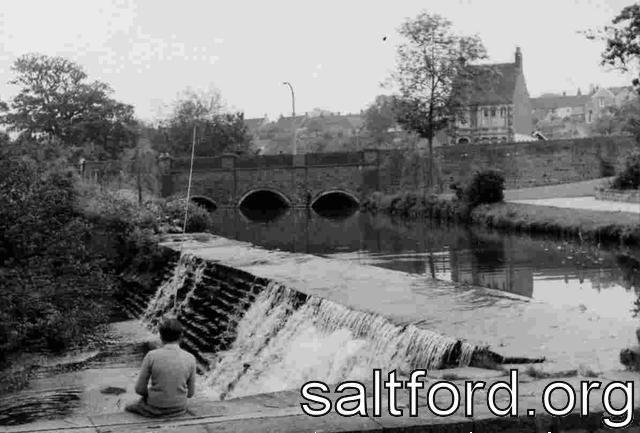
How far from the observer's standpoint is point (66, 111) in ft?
227

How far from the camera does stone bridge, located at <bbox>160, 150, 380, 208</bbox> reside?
179 feet

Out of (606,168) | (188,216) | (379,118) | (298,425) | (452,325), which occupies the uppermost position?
(379,118)

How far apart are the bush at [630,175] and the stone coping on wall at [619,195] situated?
0.53 m

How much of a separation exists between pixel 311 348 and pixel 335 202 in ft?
159

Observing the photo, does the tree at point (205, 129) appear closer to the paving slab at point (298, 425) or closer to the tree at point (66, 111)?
the tree at point (66, 111)

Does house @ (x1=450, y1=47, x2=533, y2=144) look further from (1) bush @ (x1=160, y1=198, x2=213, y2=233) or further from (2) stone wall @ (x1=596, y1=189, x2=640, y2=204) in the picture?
(1) bush @ (x1=160, y1=198, x2=213, y2=233)

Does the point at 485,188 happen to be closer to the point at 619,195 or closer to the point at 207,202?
the point at 619,195

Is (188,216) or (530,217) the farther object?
(530,217)

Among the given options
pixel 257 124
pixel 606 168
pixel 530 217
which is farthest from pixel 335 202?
pixel 257 124

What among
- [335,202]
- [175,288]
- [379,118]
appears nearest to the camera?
[175,288]

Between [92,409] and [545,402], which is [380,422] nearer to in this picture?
[545,402]

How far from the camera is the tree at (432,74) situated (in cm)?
4531

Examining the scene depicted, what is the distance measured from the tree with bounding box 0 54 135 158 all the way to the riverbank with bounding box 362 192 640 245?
1240 inches

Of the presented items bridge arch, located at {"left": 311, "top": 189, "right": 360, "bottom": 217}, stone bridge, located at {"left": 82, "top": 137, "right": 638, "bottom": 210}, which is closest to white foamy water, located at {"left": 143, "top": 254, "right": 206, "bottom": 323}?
stone bridge, located at {"left": 82, "top": 137, "right": 638, "bottom": 210}
